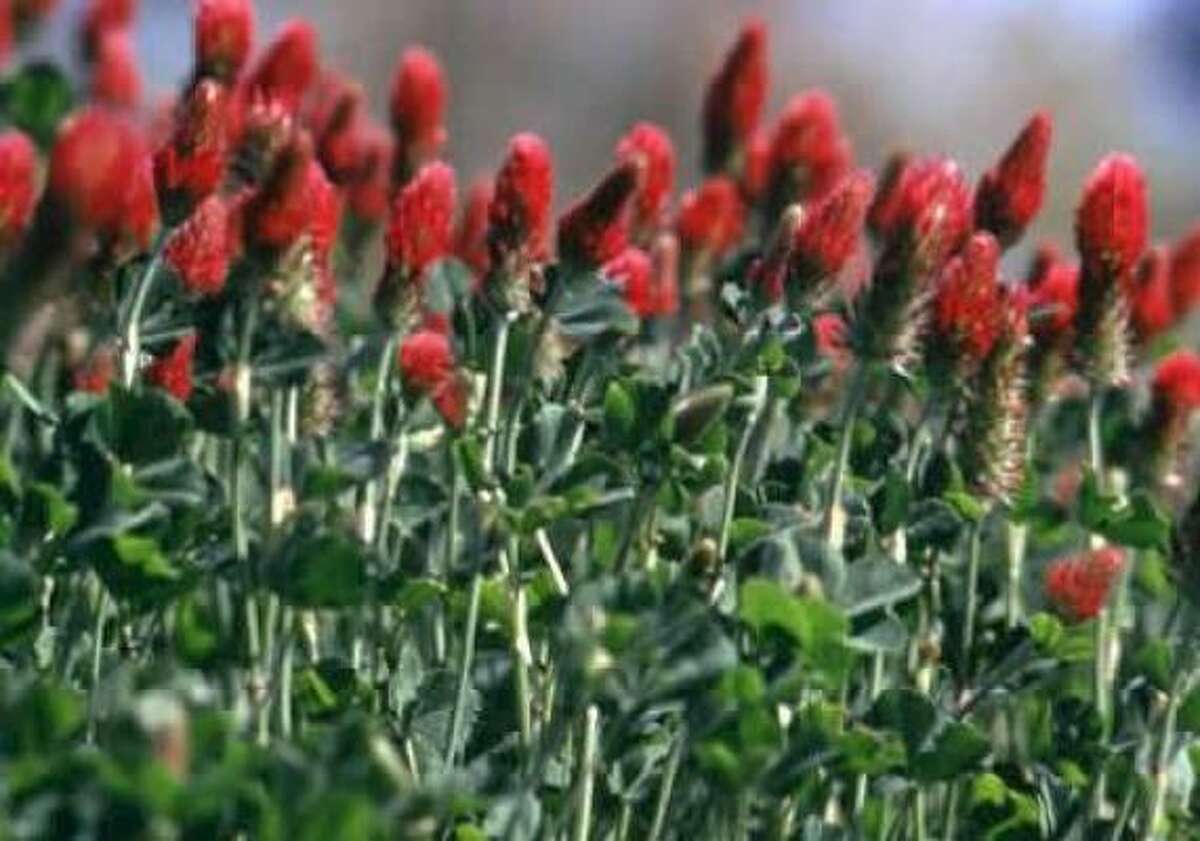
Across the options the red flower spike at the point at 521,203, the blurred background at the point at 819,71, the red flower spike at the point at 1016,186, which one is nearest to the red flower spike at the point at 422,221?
the red flower spike at the point at 521,203

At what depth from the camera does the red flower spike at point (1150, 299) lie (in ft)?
11.2

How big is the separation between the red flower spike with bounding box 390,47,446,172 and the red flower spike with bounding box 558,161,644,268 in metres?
1.19

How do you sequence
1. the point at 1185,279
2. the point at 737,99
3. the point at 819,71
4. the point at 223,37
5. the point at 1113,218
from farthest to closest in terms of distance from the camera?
1. the point at 819,71
2. the point at 737,99
3. the point at 1185,279
4. the point at 223,37
5. the point at 1113,218

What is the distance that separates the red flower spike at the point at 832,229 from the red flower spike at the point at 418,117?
128 centimetres

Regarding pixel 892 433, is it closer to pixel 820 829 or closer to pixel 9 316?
pixel 820 829

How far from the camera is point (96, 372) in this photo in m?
3.20

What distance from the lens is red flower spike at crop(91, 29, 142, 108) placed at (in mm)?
4426

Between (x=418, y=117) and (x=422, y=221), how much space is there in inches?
44.7

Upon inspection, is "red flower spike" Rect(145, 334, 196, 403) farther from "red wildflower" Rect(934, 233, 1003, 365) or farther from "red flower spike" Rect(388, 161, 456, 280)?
"red wildflower" Rect(934, 233, 1003, 365)

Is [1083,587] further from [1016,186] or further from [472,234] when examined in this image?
[472,234]

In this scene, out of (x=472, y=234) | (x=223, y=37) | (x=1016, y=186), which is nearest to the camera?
(x=1016, y=186)

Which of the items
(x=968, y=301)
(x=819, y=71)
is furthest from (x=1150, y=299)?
(x=819, y=71)

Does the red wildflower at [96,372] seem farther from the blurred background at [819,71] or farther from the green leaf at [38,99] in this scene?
the blurred background at [819,71]

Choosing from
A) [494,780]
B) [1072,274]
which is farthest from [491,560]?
[1072,274]
